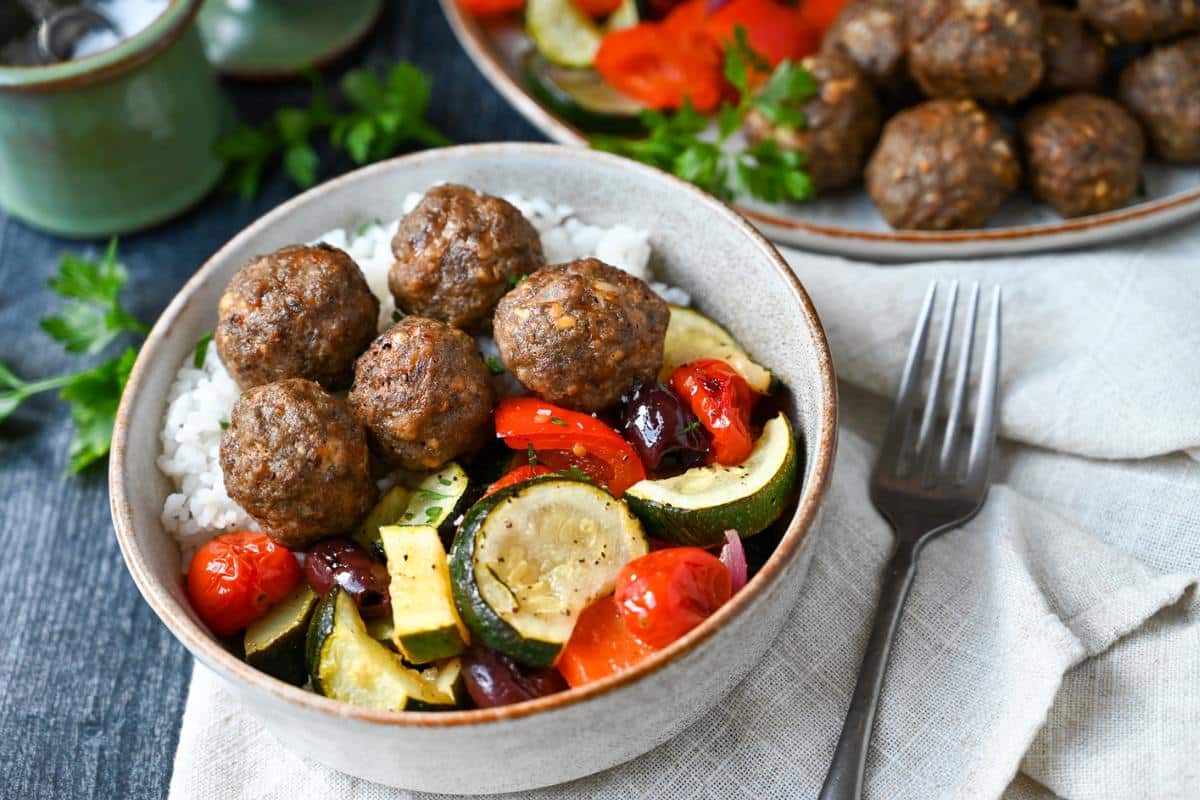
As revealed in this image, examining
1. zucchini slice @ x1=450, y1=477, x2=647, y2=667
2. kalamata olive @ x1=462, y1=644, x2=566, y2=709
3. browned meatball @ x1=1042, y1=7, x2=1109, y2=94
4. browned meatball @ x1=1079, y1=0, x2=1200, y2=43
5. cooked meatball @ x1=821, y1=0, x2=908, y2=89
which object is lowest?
kalamata olive @ x1=462, y1=644, x2=566, y2=709

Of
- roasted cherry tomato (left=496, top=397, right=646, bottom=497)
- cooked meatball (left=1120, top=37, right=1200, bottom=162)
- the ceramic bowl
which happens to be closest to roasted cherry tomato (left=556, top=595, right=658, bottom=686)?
the ceramic bowl

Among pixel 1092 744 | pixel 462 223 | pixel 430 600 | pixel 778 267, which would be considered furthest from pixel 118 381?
pixel 1092 744

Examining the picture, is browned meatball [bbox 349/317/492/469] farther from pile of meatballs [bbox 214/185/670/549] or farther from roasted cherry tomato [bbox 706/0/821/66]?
roasted cherry tomato [bbox 706/0/821/66]

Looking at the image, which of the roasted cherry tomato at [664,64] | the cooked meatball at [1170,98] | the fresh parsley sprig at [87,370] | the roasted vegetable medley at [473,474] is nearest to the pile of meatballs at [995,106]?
the cooked meatball at [1170,98]

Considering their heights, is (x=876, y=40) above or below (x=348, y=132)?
above

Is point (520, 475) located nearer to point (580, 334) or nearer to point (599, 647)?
point (580, 334)

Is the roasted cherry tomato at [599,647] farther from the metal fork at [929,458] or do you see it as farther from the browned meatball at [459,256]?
the browned meatball at [459,256]

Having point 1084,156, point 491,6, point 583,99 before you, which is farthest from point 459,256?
point 1084,156
